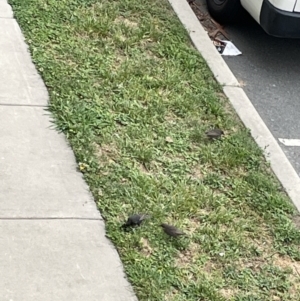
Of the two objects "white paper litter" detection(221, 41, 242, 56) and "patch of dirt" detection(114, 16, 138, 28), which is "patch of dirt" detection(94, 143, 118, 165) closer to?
"patch of dirt" detection(114, 16, 138, 28)

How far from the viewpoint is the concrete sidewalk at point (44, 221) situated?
138 inches

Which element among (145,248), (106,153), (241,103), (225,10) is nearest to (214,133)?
(241,103)

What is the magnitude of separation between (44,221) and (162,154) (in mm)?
1094

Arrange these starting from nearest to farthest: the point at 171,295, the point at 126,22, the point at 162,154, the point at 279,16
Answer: the point at 171,295, the point at 162,154, the point at 279,16, the point at 126,22

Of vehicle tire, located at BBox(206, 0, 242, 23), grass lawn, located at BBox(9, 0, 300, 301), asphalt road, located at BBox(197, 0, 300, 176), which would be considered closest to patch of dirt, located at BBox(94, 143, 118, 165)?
grass lawn, located at BBox(9, 0, 300, 301)

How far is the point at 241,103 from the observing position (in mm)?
5449

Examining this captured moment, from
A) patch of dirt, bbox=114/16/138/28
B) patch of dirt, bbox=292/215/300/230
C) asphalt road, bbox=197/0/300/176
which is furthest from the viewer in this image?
patch of dirt, bbox=114/16/138/28

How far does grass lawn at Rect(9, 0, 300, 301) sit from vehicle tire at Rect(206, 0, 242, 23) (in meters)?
0.62

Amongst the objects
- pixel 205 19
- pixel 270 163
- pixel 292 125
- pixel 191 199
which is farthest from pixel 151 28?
pixel 191 199

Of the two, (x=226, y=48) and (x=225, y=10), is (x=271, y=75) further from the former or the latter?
(x=225, y=10)

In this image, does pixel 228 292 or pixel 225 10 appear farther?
pixel 225 10

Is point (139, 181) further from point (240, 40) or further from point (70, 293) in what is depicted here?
point (240, 40)

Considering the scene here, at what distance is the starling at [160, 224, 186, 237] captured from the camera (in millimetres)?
3955

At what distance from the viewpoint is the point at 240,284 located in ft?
12.5
